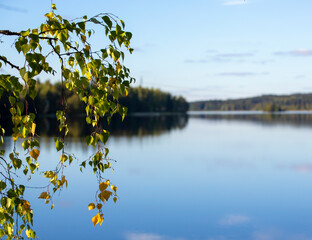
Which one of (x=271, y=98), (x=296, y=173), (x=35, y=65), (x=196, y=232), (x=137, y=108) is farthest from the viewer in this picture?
(x=271, y=98)

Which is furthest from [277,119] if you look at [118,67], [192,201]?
[118,67]

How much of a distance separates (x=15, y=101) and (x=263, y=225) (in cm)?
726

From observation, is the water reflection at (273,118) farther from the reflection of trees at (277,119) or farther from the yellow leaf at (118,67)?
the yellow leaf at (118,67)

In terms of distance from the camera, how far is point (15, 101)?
2.07m

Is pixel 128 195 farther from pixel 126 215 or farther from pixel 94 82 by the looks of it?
pixel 94 82

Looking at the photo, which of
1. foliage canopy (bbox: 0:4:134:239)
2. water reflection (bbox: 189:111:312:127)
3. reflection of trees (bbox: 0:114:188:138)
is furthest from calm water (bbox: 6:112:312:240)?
water reflection (bbox: 189:111:312:127)

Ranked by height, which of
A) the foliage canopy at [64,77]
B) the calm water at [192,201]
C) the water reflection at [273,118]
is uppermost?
the foliage canopy at [64,77]

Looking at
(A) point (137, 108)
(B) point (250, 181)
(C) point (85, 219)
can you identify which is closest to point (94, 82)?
(C) point (85, 219)

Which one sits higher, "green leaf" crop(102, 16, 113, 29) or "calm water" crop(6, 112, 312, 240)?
"green leaf" crop(102, 16, 113, 29)

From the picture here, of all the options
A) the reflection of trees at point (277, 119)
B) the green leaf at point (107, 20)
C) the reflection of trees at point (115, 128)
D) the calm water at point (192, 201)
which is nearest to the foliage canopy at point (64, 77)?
the green leaf at point (107, 20)

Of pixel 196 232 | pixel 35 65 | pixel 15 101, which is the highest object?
pixel 35 65

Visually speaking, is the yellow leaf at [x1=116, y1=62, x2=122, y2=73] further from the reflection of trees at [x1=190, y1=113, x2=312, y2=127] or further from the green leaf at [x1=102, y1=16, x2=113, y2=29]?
the reflection of trees at [x1=190, y1=113, x2=312, y2=127]

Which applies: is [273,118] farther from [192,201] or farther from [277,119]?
[192,201]

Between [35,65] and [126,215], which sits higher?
[35,65]
